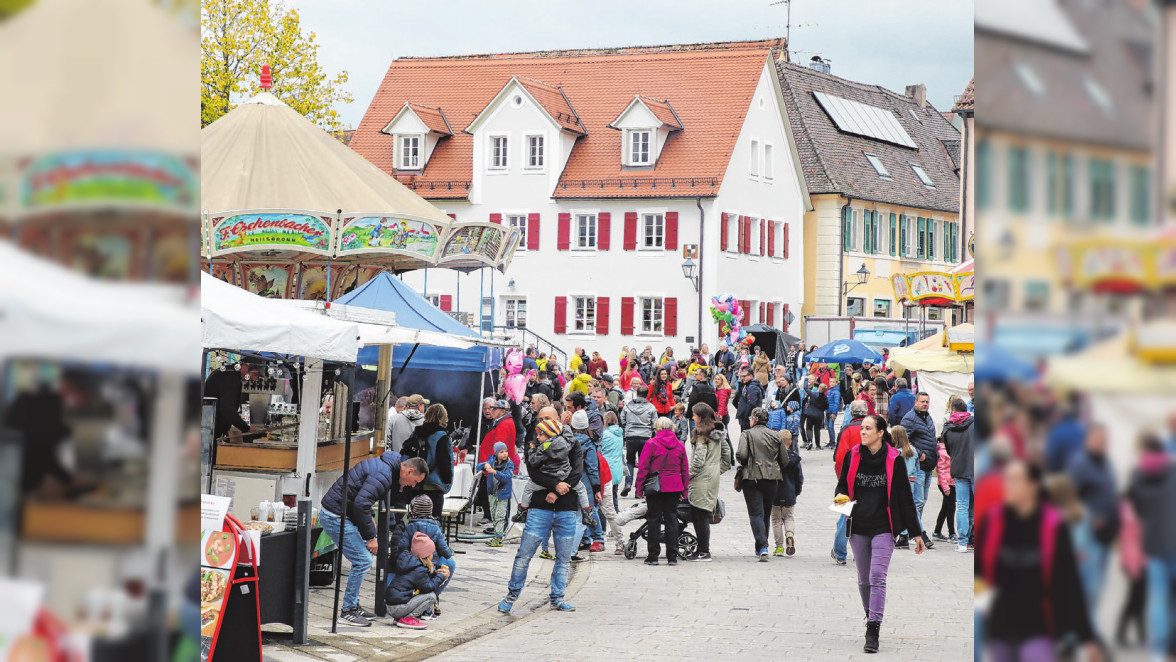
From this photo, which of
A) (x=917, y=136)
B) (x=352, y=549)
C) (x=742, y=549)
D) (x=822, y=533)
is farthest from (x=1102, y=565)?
(x=917, y=136)

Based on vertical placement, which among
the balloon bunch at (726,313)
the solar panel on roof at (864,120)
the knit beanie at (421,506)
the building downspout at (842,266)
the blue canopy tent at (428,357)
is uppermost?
the solar panel on roof at (864,120)

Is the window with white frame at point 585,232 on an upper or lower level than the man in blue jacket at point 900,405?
upper

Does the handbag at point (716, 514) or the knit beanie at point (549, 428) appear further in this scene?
the handbag at point (716, 514)

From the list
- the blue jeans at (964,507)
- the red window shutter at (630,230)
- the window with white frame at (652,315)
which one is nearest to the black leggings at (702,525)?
the blue jeans at (964,507)

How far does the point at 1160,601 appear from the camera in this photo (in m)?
2.00

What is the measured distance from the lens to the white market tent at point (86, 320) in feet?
6.66

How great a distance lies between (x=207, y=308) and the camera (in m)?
9.19

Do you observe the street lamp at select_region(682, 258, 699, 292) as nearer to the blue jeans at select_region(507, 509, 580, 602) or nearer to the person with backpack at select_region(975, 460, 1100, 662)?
the blue jeans at select_region(507, 509, 580, 602)

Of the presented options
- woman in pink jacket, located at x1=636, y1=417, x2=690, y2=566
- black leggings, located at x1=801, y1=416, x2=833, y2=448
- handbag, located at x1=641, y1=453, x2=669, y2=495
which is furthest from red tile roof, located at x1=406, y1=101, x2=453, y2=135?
handbag, located at x1=641, y1=453, x2=669, y2=495

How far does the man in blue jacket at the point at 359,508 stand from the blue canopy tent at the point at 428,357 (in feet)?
20.3

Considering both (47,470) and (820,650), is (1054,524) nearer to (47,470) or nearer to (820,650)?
(47,470)

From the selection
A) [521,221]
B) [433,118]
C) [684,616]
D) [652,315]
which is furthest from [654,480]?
[433,118]

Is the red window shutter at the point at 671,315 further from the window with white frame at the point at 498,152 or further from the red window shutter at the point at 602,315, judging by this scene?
the window with white frame at the point at 498,152

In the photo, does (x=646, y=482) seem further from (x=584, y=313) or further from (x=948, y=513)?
(x=584, y=313)
